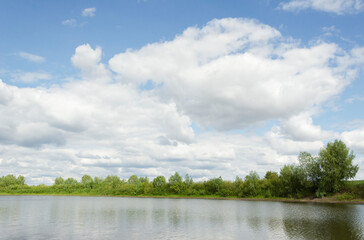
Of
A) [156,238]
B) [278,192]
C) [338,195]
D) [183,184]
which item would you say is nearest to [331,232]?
[156,238]

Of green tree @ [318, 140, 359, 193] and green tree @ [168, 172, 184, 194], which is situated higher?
green tree @ [318, 140, 359, 193]

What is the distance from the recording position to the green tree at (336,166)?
370ft

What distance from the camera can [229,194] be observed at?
511ft


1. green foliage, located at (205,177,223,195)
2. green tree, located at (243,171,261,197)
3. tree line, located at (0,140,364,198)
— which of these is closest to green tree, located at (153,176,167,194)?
tree line, located at (0,140,364,198)

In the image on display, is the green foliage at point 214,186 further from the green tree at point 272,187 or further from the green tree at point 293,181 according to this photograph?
the green tree at point 293,181

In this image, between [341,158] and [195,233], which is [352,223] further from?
[341,158]

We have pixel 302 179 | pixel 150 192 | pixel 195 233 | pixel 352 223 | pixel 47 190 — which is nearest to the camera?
pixel 195 233

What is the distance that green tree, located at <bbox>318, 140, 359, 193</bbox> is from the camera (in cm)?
11275

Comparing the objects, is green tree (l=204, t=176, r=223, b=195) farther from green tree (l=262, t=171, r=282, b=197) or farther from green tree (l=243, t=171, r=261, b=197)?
green tree (l=262, t=171, r=282, b=197)

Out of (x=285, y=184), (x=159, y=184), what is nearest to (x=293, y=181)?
(x=285, y=184)

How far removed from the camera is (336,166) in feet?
373

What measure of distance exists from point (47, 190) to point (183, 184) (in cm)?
10049

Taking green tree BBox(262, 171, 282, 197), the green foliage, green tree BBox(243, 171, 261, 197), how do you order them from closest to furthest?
1. green tree BBox(262, 171, 282, 197)
2. green tree BBox(243, 171, 261, 197)
3. the green foliage

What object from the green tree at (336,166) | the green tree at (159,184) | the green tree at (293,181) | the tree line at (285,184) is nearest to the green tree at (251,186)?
the tree line at (285,184)
